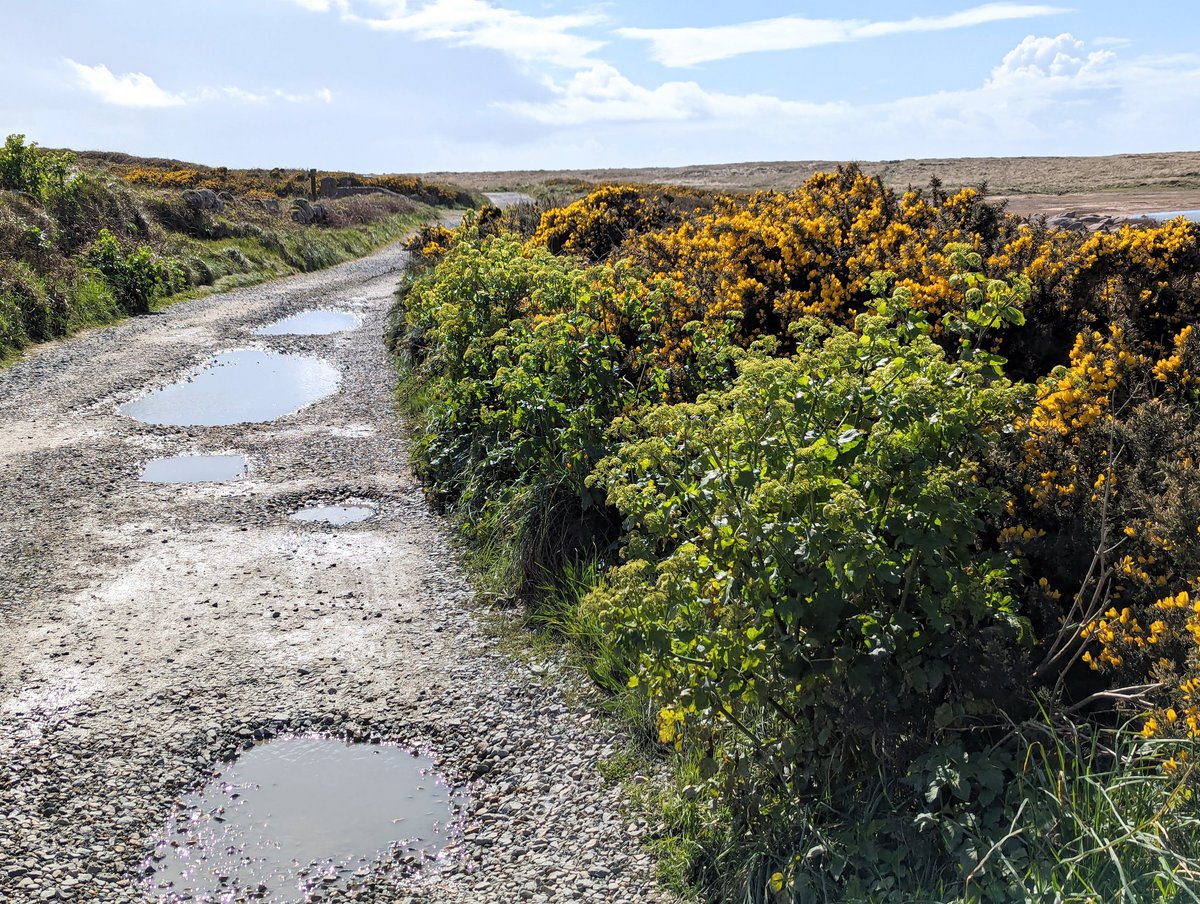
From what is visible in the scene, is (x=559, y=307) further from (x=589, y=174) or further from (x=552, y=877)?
(x=589, y=174)

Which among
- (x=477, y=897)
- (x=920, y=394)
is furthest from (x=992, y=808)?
(x=477, y=897)

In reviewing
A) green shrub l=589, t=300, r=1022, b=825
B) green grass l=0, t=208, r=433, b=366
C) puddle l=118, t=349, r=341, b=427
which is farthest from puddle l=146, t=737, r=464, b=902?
green grass l=0, t=208, r=433, b=366

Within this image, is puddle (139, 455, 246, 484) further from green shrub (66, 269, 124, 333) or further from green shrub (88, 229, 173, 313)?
green shrub (88, 229, 173, 313)

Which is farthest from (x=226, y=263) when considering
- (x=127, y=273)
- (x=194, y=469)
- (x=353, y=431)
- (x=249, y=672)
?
(x=249, y=672)

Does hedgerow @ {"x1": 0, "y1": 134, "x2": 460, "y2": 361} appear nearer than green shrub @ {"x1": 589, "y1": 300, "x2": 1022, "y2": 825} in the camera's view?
No

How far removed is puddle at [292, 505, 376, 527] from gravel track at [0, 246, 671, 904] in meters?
0.12

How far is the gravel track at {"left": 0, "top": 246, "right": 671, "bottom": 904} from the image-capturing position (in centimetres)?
371

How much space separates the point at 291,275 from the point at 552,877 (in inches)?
921

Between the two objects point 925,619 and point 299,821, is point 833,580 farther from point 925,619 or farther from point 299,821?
point 299,821

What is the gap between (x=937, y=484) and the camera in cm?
293

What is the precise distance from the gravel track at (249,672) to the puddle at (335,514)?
0.41ft

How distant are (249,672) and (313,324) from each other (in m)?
13.0

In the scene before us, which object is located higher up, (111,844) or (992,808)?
(992,808)

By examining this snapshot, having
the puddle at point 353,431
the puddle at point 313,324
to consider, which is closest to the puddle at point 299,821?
the puddle at point 353,431
